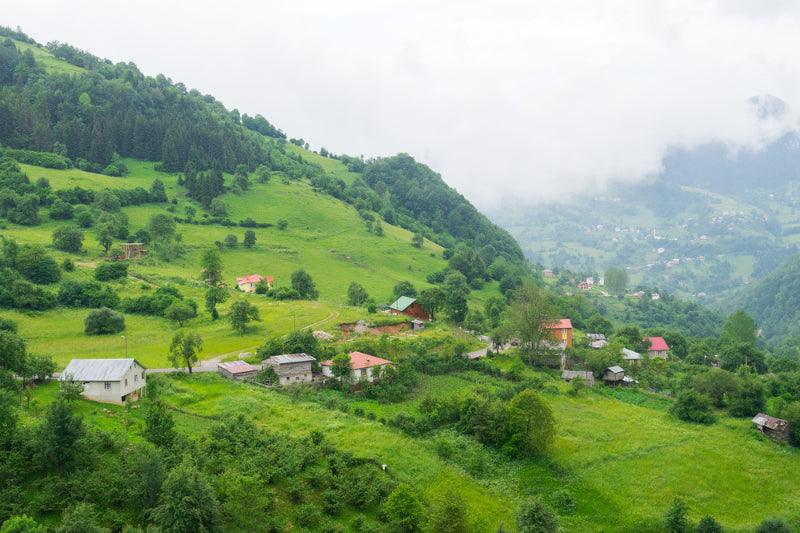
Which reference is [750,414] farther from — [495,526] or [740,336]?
[740,336]

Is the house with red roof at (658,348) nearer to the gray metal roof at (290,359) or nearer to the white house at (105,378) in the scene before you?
the gray metal roof at (290,359)

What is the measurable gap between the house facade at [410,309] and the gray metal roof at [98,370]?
34.9 m

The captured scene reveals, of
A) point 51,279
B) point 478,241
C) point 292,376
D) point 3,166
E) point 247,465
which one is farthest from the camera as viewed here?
point 478,241

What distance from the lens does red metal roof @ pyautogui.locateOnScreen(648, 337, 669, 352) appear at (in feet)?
232

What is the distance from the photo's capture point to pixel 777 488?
35.1m

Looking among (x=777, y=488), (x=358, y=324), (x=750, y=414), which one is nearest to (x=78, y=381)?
(x=358, y=324)

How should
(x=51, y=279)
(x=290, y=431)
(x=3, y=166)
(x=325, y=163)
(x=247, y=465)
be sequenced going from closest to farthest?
1. (x=247, y=465)
2. (x=290, y=431)
3. (x=51, y=279)
4. (x=3, y=166)
5. (x=325, y=163)

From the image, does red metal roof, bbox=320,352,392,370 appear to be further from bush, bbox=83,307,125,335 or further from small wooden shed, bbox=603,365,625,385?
small wooden shed, bbox=603,365,625,385

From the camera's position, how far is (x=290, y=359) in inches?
1710

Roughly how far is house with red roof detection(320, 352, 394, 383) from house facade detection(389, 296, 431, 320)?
21232 mm

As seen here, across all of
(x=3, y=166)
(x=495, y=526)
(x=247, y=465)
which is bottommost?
(x=495, y=526)

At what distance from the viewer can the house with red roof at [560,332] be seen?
57134mm

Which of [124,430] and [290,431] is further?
[290,431]

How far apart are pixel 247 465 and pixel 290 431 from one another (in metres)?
5.30
